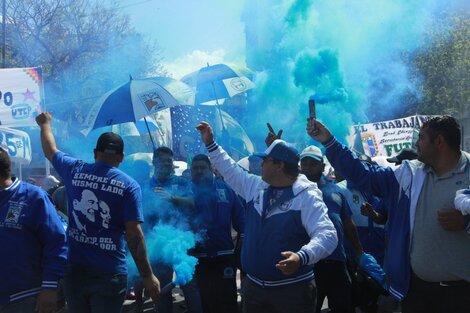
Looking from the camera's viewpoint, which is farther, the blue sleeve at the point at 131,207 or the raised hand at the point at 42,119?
the raised hand at the point at 42,119

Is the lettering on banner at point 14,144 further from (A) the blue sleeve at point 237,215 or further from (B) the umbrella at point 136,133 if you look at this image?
(A) the blue sleeve at point 237,215

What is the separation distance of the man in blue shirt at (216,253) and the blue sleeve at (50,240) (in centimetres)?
191

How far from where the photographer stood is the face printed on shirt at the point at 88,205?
3.60 m

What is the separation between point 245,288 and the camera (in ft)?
12.0

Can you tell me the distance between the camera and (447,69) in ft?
63.8

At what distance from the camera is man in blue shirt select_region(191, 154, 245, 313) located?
5168 millimetres

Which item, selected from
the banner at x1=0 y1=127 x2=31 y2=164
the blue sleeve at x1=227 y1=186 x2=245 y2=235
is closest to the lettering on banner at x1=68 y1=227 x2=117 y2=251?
the blue sleeve at x1=227 y1=186 x2=245 y2=235

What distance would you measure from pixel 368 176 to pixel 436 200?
1.46 ft

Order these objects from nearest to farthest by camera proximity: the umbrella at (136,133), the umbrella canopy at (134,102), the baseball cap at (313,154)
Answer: the baseball cap at (313,154), the umbrella canopy at (134,102), the umbrella at (136,133)

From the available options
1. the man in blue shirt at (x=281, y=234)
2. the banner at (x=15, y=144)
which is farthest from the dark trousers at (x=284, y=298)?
the banner at (x=15, y=144)

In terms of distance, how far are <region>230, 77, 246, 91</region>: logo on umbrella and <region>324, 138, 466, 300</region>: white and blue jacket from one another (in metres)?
4.32

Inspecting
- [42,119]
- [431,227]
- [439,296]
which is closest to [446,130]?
[431,227]

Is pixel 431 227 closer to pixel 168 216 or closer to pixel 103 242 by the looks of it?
pixel 103 242

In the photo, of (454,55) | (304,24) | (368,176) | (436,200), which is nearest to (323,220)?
(368,176)
